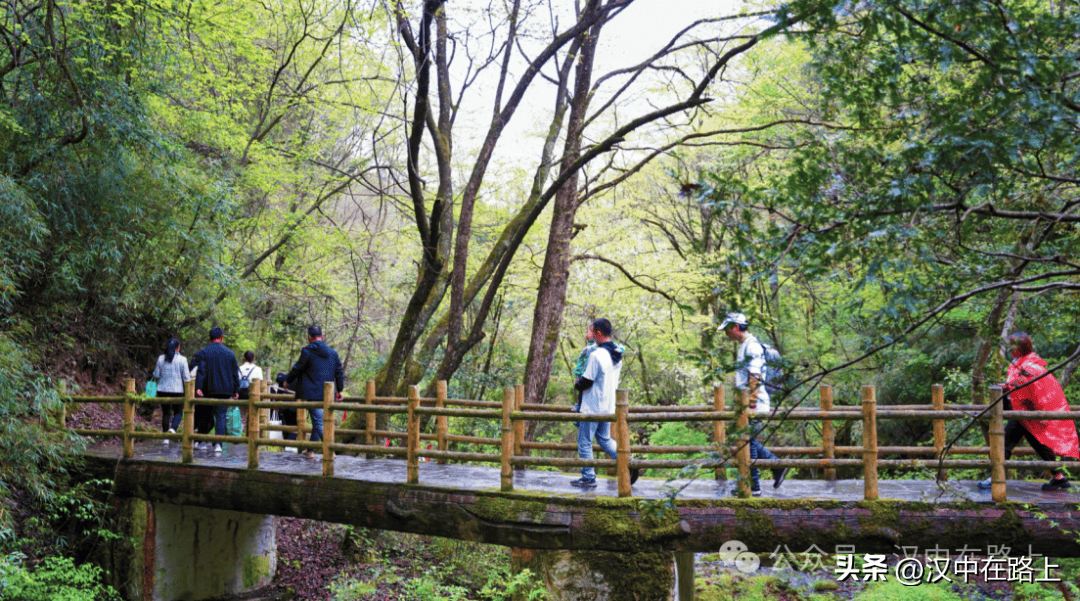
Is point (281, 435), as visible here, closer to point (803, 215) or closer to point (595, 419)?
point (595, 419)

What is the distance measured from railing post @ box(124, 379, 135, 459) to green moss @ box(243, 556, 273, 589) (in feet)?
8.17

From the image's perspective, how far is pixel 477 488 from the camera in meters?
7.21

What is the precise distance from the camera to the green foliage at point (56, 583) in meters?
7.52

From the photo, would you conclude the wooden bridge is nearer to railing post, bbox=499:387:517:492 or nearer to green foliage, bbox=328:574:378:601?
railing post, bbox=499:387:517:492

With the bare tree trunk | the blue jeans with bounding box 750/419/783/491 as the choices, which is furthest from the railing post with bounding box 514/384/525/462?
the bare tree trunk

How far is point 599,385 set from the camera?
23.2 ft

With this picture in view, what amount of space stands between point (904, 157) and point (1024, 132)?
0.41 m

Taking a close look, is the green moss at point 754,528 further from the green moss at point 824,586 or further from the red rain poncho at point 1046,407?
the green moss at point 824,586

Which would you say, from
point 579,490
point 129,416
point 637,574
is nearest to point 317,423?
point 129,416

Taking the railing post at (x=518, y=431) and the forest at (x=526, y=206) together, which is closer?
the forest at (x=526, y=206)

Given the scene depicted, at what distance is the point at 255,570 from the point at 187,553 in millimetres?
1186

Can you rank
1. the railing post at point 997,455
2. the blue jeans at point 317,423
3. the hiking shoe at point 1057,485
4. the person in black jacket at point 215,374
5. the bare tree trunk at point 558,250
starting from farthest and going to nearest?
the bare tree trunk at point 558,250 < the person in black jacket at point 215,374 < the blue jeans at point 317,423 < the hiking shoe at point 1057,485 < the railing post at point 997,455

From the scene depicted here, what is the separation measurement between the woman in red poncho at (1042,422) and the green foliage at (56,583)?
30.3ft

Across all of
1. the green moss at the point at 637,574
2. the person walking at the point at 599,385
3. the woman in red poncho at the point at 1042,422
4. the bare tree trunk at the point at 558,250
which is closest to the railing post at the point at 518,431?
the person walking at the point at 599,385
